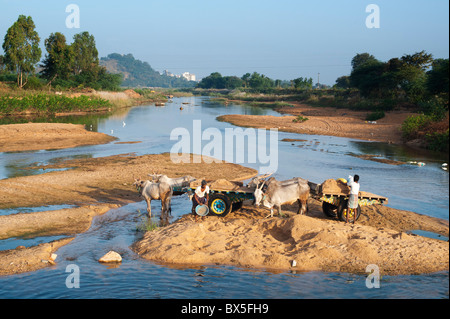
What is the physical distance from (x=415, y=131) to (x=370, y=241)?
2615 centimetres

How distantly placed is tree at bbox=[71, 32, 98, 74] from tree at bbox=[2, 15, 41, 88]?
27.0 m

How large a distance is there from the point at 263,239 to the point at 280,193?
200cm

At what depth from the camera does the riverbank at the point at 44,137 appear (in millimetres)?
29734

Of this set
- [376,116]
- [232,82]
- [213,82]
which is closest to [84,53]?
[376,116]

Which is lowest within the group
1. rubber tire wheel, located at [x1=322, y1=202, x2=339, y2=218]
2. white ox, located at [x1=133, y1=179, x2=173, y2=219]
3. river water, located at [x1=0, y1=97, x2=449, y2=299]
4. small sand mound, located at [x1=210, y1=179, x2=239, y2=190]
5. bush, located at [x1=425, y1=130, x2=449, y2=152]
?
river water, located at [x1=0, y1=97, x2=449, y2=299]

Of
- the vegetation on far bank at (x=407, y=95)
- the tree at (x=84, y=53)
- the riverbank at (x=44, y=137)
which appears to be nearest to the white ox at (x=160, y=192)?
the riverbank at (x=44, y=137)

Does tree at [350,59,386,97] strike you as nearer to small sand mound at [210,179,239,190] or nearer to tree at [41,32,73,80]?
tree at [41,32,73,80]

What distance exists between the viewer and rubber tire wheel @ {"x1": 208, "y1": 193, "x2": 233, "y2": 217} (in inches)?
554

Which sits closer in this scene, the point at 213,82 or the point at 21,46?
the point at 21,46

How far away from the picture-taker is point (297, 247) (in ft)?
38.0

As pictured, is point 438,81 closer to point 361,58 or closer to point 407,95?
point 407,95

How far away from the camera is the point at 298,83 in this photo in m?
120

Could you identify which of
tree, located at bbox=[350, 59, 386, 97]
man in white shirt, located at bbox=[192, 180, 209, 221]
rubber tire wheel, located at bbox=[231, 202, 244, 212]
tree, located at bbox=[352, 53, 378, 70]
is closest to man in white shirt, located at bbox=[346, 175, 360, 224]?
rubber tire wheel, located at bbox=[231, 202, 244, 212]
